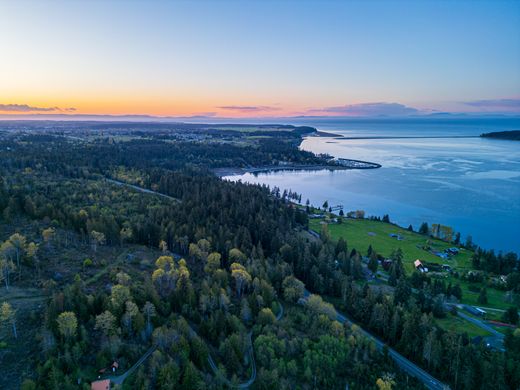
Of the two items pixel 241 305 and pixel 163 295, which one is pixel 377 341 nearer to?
pixel 241 305

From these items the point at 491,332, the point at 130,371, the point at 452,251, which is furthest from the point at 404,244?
the point at 130,371

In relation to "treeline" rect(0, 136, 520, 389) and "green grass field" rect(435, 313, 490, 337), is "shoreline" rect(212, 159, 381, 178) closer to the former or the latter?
"treeline" rect(0, 136, 520, 389)

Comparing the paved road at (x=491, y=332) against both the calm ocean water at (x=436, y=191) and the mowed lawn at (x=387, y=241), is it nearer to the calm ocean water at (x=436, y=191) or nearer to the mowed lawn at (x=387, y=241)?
the mowed lawn at (x=387, y=241)

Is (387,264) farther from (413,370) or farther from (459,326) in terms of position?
(413,370)

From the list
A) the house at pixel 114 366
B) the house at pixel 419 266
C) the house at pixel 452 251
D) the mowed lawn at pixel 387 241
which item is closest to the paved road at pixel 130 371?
the house at pixel 114 366

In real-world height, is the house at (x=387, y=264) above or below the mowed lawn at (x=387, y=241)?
above

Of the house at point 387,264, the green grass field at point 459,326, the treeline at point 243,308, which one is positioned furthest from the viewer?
the house at point 387,264

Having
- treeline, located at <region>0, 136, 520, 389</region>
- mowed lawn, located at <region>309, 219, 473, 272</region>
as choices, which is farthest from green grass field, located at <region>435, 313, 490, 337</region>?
mowed lawn, located at <region>309, 219, 473, 272</region>

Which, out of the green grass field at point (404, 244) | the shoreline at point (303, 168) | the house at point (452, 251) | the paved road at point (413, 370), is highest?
the shoreline at point (303, 168)

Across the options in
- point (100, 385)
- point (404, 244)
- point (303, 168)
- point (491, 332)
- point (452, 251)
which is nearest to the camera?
point (100, 385)
